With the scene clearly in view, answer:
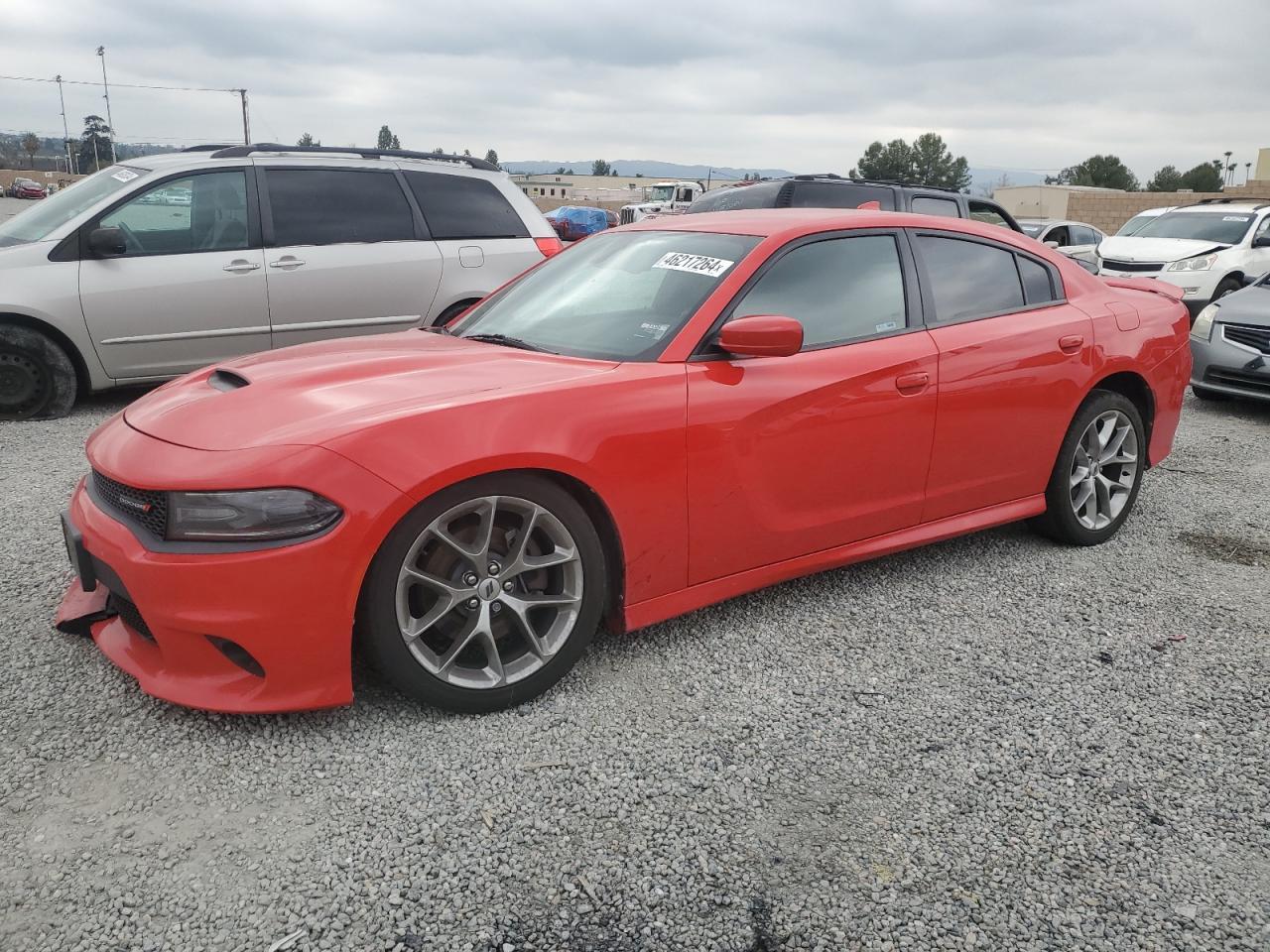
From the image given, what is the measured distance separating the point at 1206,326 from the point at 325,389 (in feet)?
25.6

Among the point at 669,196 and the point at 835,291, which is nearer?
the point at 835,291

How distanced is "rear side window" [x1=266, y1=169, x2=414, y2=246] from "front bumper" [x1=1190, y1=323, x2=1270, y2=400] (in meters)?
6.46

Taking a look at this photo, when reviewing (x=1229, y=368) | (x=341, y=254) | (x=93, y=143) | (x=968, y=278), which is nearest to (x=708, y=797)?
(x=968, y=278)

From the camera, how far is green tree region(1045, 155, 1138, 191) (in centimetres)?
8794

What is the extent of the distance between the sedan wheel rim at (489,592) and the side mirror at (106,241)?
4663mm

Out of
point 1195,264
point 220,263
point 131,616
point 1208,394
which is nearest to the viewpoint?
point 131,616

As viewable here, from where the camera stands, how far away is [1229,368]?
7.77 meters

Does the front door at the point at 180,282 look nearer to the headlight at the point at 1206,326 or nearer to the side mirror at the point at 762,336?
the side mirror at the point at 762,336

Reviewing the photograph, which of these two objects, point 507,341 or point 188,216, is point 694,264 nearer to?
point 507,341

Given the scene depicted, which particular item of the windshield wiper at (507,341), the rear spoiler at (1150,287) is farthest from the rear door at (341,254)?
the rear spoiler at (1150,287)

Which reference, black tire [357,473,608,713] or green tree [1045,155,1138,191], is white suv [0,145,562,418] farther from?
green tree [1045,155,1138,191]

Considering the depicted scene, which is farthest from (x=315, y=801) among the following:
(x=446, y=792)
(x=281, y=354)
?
(x=281, y=354)

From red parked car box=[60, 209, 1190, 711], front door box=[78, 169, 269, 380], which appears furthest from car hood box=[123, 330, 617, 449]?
front door box=[78, 169, 269, 380]

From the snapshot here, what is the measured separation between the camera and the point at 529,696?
2.92m
